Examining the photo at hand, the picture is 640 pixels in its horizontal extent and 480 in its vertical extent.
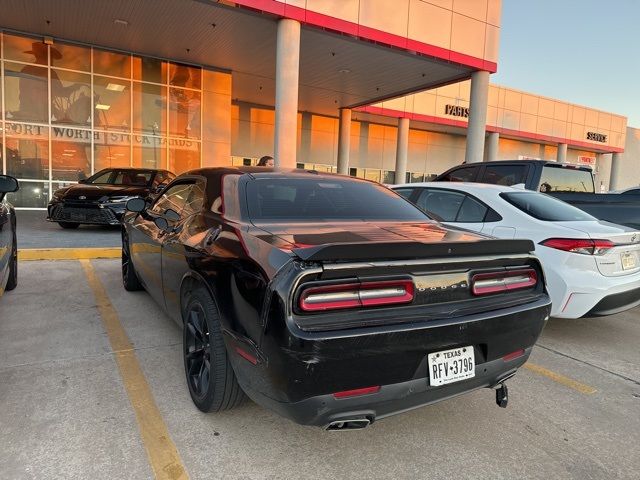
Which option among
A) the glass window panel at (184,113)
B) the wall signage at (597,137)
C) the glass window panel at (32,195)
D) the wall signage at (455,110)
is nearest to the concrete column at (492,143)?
the wall signage at (455,110)

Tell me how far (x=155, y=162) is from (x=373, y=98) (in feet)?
31.4

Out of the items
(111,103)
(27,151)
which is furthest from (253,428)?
(111,103)

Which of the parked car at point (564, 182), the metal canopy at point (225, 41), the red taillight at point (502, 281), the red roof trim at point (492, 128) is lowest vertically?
the red taillight at point (502, 281)

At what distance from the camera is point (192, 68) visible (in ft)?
54.2

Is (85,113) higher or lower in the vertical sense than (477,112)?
lower

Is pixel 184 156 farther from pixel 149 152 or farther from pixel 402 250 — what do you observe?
pixel 402 250

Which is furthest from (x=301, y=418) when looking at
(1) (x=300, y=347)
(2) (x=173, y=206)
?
(2) (x=173, y=206)

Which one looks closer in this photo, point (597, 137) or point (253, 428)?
point (253, 428)

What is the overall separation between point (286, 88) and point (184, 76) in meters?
6.63

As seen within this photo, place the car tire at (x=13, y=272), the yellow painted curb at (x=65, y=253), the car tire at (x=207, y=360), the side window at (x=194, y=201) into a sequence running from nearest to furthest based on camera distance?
1. the car tire at (x=207, y=360)
2. the side window at (x=194, y=201)
3. the car tire at (x=13, y=272)
4. the yellow painted curb at (x=65, y=253)

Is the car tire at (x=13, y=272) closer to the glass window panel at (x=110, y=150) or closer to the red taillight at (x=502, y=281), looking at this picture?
the red taillight at (x=502, y=281)

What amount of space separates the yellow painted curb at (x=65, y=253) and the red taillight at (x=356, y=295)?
21.4 feet

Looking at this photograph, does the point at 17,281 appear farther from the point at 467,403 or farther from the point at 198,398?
the point at 467,403

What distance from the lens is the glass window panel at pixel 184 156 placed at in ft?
54.2
